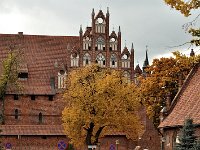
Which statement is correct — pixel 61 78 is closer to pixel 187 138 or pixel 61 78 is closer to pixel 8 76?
pixel 8 76

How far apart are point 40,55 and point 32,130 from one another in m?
10.5

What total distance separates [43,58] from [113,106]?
20.6 meters

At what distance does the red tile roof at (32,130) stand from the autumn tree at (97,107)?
31.9 ft

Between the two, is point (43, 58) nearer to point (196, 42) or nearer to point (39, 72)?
point (39, 72)

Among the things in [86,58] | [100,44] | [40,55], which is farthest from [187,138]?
[40,55]

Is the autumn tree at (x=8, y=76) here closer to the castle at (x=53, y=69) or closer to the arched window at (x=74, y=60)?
the castle at (x=53, y=69)

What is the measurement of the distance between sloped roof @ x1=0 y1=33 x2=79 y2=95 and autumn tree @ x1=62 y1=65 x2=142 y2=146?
14860 millimetres

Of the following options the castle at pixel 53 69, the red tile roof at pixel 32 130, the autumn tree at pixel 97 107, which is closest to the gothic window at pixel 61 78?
the castle at pixel 53 69

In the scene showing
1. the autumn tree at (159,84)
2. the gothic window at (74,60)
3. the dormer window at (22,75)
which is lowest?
the autumn tree at (159,84)

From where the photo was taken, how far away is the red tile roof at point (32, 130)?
51.6 metres

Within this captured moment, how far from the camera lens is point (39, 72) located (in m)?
58.8

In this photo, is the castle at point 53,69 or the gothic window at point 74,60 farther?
the gothic window at point 74,60

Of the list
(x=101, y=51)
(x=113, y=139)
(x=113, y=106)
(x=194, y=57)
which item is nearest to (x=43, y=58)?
(x=101, y=51)


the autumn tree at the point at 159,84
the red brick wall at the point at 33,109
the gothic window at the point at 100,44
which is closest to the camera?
the autumn tree at the point at 159,84
